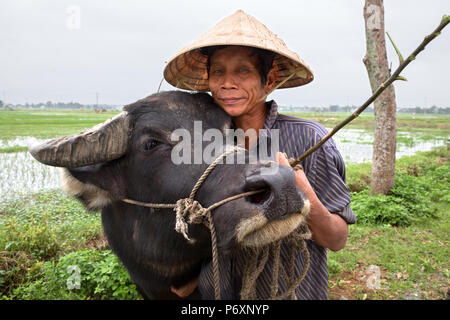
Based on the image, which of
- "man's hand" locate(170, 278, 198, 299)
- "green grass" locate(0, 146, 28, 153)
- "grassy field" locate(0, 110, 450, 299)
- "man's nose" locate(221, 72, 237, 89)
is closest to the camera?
"man's nose" locate(221, 72, 237, 89)

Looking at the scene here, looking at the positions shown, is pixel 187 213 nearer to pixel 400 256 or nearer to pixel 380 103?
pixel 400 256

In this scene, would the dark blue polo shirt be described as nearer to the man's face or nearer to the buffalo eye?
the man's face

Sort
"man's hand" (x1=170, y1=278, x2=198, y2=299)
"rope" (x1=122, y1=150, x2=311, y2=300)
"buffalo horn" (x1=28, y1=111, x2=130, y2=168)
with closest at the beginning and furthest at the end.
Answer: "rope" (x1=122, y1=150, x2=311, y2=300) → "buffalo horn" (x1=28, y1=111, x2=130, y2=168) → "man's hand" (x1=170, y1=278, x2=198, y2=299)

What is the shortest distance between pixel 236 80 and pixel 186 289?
136 centimetres

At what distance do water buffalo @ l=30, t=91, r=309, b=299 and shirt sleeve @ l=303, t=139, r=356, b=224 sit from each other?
0.56 metres

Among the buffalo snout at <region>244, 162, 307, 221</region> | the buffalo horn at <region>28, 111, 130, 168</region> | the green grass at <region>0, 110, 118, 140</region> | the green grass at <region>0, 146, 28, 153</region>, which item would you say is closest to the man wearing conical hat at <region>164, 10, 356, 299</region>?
the buffalo snout at <region>244, 162, 307, 221</region>

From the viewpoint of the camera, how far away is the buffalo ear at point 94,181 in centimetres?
174

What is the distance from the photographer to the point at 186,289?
1939mm

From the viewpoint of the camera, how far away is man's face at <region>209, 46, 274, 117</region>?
181 centimetres

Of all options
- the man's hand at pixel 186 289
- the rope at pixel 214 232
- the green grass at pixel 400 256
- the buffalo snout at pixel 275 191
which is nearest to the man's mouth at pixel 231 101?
the rope at pixel 214 232
